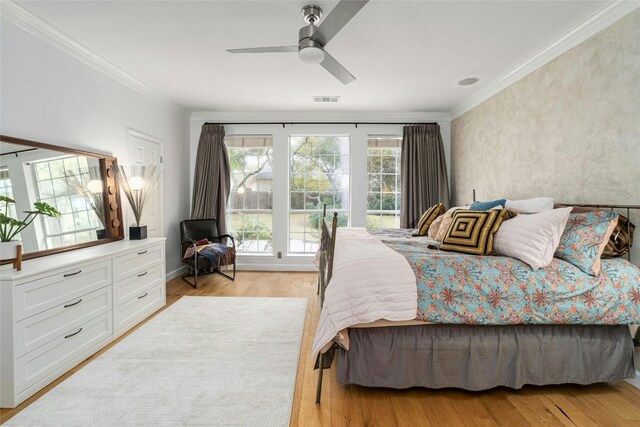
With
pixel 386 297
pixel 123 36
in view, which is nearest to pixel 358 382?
pixel 386 297

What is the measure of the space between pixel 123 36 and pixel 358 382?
10.8 ft

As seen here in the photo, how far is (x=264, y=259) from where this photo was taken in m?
5.27

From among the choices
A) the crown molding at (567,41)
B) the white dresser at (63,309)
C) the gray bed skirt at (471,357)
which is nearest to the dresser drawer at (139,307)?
the white dresser at (63,309)

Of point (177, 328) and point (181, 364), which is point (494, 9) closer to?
point (181, 364)

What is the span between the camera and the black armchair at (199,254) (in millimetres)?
4215

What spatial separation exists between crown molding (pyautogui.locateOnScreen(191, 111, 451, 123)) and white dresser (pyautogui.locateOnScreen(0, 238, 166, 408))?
108 inches

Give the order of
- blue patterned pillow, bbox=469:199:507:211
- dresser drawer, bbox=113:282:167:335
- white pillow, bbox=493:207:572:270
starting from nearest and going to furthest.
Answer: white pillow, bbox=493:207:572:270 < dresser drawer, bbox=113:282:167:335 < blue patterned pillow, bbox=469:199:507:211

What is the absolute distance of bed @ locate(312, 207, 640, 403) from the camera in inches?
73.5

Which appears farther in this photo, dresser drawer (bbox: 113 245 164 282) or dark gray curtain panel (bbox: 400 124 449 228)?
dark gray curtain panel (bbox: 400 124 449 228)

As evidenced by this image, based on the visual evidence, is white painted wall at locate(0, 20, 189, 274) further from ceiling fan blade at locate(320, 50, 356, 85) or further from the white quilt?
the white quilt

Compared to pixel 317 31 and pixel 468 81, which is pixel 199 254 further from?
pixel 468 81

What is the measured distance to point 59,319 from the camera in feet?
7.11

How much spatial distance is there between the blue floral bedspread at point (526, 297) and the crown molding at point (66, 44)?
10.9 feet

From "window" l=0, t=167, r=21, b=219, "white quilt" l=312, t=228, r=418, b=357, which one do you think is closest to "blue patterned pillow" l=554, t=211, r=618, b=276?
"white quilt" l=312, t=228, r=418, b=357
